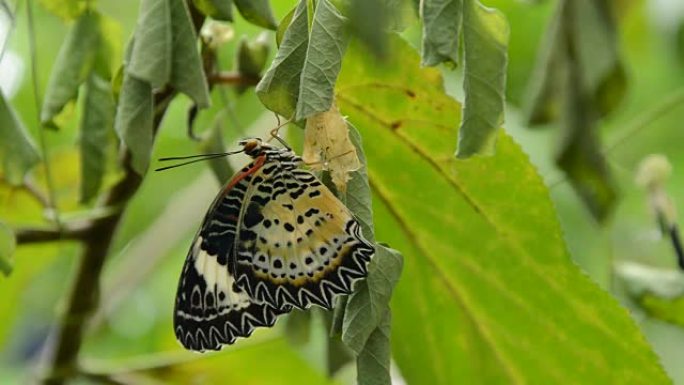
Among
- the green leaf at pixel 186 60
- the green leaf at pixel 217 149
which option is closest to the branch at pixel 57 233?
the green leaf at pixel 217 149

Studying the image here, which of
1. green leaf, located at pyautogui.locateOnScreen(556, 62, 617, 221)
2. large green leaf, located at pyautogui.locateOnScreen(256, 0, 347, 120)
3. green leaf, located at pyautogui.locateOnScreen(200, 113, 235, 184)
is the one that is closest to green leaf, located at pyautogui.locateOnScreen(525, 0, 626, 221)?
green leaf, located at pyautogui.locateOnScreen(556, 62, 617, 221)

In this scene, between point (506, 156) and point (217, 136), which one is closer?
point (506, 156)

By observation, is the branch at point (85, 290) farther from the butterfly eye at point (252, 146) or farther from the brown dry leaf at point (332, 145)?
the brown dry leaf at point (332, 145)

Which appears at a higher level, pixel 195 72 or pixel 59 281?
pixel 195 72

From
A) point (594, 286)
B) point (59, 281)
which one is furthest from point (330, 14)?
point (59, 281)

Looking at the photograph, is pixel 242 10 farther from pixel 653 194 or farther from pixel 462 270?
pixel 653 194

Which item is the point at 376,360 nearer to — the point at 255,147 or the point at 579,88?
the point at 255,147

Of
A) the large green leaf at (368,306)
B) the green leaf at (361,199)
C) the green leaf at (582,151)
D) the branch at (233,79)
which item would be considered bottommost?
the green leaf at (582,151)
